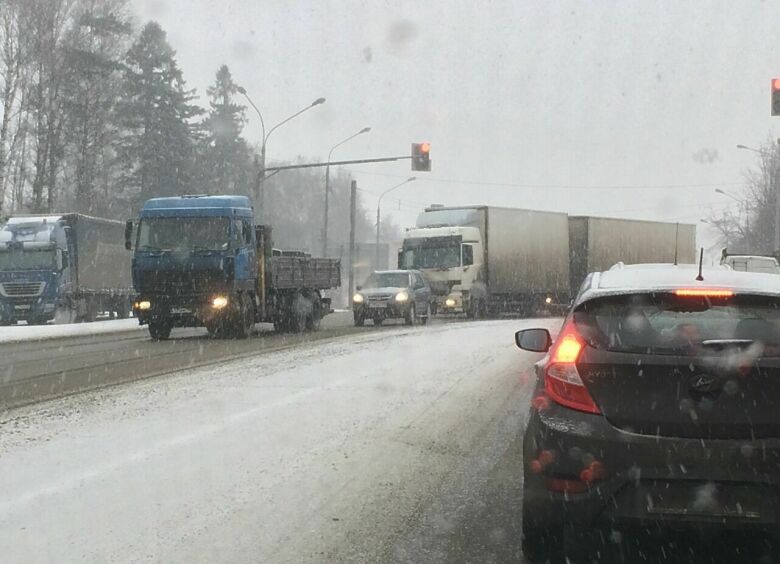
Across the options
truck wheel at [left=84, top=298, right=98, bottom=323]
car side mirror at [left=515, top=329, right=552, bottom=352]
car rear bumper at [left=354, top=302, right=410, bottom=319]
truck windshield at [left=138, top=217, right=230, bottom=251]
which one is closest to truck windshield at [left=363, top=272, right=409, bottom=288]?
car rear bumper at [left=354, top=302, right=410, bottom=319]

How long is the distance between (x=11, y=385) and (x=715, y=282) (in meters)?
10.3

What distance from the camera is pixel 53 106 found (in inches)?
1763

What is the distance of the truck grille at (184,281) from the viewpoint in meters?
20.3

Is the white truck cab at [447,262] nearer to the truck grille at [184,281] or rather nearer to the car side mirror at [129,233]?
the truck grille at [184,281]

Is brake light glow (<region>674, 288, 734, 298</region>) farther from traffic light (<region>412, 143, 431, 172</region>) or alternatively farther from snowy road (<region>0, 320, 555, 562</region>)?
traffic light (<region>412, 143, 431, 172</region>)

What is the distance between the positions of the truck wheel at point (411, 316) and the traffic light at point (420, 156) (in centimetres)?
566

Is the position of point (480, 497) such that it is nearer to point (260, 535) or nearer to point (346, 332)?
point (260, 535)

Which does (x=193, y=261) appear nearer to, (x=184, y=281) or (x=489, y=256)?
(x=184, y=281)

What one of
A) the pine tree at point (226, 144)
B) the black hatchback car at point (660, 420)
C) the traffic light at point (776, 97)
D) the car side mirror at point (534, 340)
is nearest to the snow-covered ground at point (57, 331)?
the traffic light at point (776, 97)

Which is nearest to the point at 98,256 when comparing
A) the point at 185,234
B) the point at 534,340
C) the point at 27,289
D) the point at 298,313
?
the point at 27,289

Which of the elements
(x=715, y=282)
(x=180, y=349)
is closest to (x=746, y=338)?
(x=715, y=282)

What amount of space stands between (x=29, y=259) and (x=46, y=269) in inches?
26.9

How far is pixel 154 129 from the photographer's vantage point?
198 ft

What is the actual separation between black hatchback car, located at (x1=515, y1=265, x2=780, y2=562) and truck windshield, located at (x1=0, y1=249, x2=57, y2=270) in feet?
98.1
